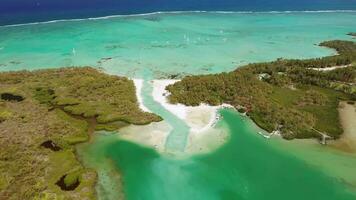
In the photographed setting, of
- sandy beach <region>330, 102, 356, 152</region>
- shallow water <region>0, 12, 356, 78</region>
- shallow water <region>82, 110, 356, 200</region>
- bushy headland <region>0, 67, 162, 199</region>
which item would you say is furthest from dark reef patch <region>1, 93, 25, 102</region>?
sandy beach <region>330, 102, 356, 152</region>

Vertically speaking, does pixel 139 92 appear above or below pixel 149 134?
above

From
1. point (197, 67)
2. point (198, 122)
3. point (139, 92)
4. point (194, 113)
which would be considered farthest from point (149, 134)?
point (197, 67)

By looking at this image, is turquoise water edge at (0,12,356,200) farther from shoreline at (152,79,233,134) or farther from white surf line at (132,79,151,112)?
shoreline at (152,79,233,134)

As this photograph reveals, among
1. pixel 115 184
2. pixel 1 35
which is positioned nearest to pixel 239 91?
pixel 115 184

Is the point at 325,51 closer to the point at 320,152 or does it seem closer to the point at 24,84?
the point at 320,152

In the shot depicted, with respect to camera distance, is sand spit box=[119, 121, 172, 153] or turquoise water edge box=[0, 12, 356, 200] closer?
turquoise water edge box=[0, 12, 356, 200]

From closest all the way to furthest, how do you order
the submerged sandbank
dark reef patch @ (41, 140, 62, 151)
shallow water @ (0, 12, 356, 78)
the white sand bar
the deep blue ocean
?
dark reef patch @ (41, 140, 62, 151) < the submerged sandbank < the white sand bar < shallow water @ (0, 12, 356, 78) < the deep blue ocean

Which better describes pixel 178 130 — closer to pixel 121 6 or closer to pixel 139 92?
pixel 139 92

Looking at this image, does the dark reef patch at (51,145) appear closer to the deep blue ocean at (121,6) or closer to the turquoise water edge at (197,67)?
the turquoise water edge at (197,67)
